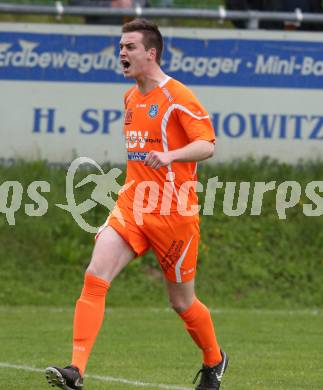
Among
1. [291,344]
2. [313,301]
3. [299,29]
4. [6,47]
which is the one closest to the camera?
[291,344]

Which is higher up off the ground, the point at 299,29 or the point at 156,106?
the point at 299,29

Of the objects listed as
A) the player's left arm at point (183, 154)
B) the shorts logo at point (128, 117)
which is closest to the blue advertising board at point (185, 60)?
the shorts logo at point (128, 117)

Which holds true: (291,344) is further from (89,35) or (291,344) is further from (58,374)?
(89,35)

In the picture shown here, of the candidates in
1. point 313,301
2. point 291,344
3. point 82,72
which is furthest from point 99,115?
point 291,344

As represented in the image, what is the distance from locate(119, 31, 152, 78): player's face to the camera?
7.96 m

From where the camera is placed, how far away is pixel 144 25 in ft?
26.4

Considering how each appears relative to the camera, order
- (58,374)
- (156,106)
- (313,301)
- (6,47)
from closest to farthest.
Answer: (58,374), (156,106), (313,301), (6,47)

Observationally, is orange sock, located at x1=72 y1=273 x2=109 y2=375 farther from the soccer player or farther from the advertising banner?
the advertising banner

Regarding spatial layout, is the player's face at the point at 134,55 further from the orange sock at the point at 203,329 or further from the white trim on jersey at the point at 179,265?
the orange sock at the point at 203,329

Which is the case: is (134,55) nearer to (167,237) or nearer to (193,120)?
(193,120)

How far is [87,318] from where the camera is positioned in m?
7.61

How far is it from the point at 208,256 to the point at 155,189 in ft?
23.4

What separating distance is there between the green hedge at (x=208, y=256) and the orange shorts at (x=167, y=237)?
6.16m

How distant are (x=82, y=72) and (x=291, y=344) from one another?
6104 millimetres
